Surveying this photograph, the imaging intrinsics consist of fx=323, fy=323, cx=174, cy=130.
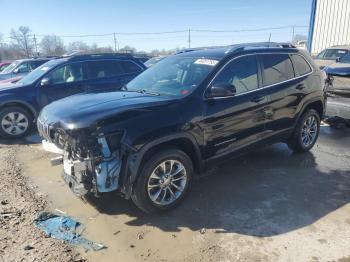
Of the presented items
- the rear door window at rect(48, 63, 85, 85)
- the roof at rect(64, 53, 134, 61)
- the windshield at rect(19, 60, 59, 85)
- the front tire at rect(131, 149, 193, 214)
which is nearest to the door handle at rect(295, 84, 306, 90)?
the front tire at rect(131, 149, 193, 214)

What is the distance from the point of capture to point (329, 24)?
20.7 m

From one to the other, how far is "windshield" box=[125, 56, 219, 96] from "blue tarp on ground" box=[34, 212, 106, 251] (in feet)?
6.23

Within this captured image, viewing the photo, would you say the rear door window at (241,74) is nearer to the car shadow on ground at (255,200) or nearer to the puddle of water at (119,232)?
the car shadow on ground at (255,200)

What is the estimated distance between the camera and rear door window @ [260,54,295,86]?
4758 mm

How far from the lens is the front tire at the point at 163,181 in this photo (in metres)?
3.56

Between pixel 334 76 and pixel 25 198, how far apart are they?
21.7 feet

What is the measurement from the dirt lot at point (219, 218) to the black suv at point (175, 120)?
391mm

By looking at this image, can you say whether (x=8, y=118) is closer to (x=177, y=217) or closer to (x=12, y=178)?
(x=12, y=178)

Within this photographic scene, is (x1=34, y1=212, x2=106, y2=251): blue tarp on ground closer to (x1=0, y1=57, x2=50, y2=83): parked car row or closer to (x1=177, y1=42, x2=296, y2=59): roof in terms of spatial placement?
(x1=177, y1=42, x2=296, y2=59): roof

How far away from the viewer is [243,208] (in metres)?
3.99

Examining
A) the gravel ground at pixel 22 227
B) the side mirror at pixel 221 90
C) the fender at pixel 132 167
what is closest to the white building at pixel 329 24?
the side mirror at pixel 221 90

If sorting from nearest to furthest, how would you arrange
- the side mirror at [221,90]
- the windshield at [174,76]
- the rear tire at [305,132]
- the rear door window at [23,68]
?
1. the side mirror at [221,90]
2. the windshield at [174,76]
3. the rear tire at [305,132]
4. the rear door window at [23,68]

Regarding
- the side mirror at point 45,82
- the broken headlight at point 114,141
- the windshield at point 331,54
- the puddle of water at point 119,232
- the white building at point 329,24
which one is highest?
the white building at point 329,24

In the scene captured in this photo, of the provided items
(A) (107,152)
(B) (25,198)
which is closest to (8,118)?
(B) (25,198)
